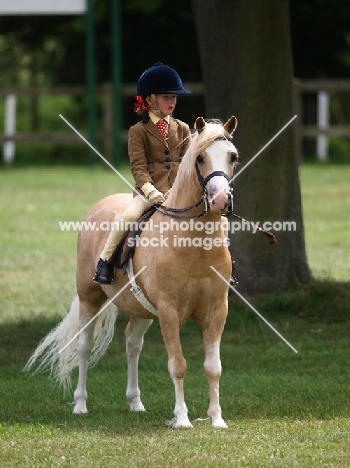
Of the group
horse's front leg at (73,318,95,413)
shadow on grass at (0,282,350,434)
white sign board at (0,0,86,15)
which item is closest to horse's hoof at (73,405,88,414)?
shadow on grass at (0,282,350,434)

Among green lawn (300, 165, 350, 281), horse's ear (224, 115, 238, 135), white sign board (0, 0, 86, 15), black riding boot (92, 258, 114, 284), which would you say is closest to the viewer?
horse's ear (224, 115, 238, 135)

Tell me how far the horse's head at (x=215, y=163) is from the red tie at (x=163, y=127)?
34.6 inches

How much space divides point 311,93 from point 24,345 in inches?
830

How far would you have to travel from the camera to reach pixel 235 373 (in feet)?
29.1

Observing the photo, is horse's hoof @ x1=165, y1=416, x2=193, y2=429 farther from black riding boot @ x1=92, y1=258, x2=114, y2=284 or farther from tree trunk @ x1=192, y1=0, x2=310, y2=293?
→ tree trunk @ x1=192, y1=0, x2=310, y2=293

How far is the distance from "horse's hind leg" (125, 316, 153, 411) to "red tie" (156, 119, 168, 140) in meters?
1.49

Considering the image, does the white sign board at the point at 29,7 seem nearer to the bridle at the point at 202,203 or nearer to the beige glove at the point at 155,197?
the beige glove at the point at 155,197

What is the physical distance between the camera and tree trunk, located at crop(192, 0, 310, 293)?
417 inches

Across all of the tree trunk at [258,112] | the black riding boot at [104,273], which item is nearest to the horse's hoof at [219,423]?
the black riding boot at [104,273]

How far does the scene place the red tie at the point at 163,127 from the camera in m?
7.39

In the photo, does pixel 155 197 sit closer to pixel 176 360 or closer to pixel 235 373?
pixel 176 360

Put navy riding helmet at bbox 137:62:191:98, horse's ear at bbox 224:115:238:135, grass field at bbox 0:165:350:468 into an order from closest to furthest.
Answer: grass field at bbox 0:165:350:468 < horse's ear at bbox 224:115:238:135 < navy riding helmet at bbox 137:62:191:98

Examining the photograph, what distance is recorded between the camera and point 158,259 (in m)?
6.90

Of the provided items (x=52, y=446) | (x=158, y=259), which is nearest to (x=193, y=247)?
(x=158, y=259)
